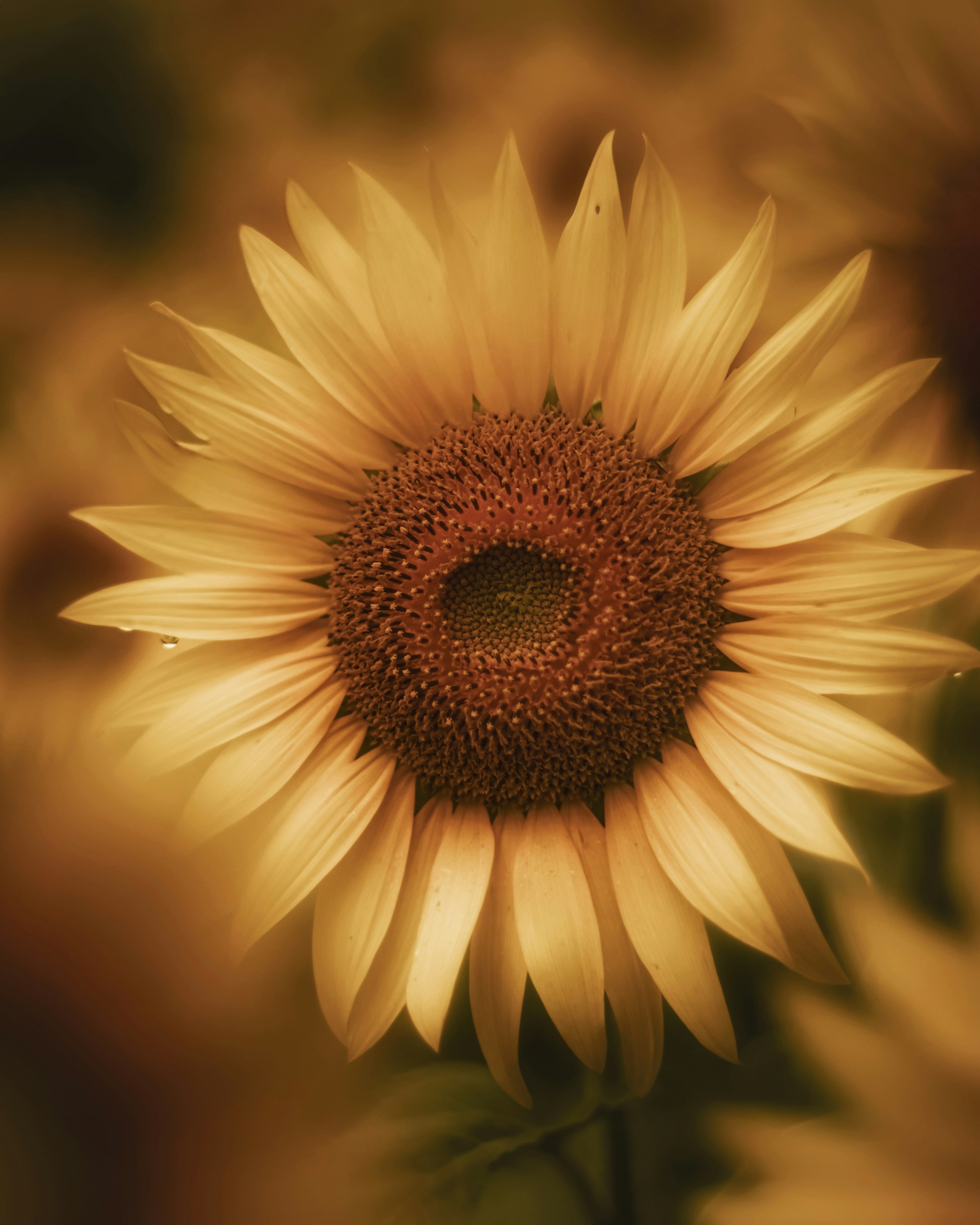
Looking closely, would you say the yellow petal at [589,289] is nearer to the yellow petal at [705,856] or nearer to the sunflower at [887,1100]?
the yellow petal at [705,856]

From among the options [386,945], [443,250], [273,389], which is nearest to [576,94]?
[443,250]

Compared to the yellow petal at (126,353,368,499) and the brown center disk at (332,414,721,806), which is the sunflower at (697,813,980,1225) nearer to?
the brown center disk at (332,414,721,806)

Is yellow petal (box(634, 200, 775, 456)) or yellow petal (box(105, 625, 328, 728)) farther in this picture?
yellow petal (box(105, 625, 328, 728))

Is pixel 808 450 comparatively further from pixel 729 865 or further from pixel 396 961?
pixel 396 961

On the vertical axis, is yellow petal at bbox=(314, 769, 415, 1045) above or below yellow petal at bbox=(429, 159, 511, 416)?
below

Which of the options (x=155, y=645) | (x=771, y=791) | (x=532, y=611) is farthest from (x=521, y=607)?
(x=155, y=645)

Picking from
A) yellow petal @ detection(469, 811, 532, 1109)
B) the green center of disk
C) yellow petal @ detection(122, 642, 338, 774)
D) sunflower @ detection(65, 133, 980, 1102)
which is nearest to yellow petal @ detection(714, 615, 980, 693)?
sunflower @ detection(65, 133, 980, 1102)

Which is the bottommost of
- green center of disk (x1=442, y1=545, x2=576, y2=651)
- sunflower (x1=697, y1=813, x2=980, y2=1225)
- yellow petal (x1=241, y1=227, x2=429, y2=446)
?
sunflower (x1=697, y1=813, x2=980, y2=1225)
